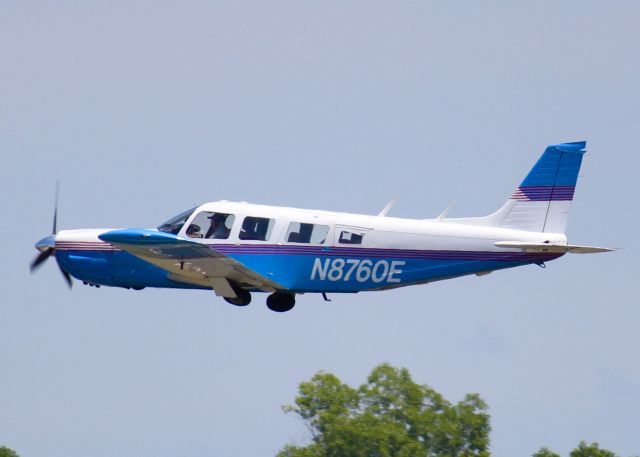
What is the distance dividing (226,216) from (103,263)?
9.27 ft

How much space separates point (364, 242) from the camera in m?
29.0

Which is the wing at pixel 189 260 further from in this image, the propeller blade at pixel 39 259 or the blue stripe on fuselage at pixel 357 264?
the propeller blade at pixel 39 259

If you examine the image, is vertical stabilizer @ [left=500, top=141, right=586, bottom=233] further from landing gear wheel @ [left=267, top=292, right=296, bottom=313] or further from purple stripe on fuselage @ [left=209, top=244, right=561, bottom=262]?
landing gear wheel @ [left=267, top=292, right=296, bottom=313]

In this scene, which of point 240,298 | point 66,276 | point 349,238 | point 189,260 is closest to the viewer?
point 189,260

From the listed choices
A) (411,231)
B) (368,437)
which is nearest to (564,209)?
(411,231)

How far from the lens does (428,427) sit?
45656 mm

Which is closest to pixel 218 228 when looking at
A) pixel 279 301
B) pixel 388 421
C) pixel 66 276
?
pixel 279 301

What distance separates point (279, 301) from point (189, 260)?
2.65m

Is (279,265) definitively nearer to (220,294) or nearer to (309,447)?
(220,294)

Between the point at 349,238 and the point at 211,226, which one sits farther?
the point at 211,226

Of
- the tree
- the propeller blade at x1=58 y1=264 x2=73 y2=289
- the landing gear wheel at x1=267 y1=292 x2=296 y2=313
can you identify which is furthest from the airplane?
the tree

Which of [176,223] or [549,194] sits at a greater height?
[549,194]

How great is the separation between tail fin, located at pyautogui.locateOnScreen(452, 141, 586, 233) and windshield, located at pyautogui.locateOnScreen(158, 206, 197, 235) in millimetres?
5156

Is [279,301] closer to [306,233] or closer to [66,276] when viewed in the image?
[306,233]
